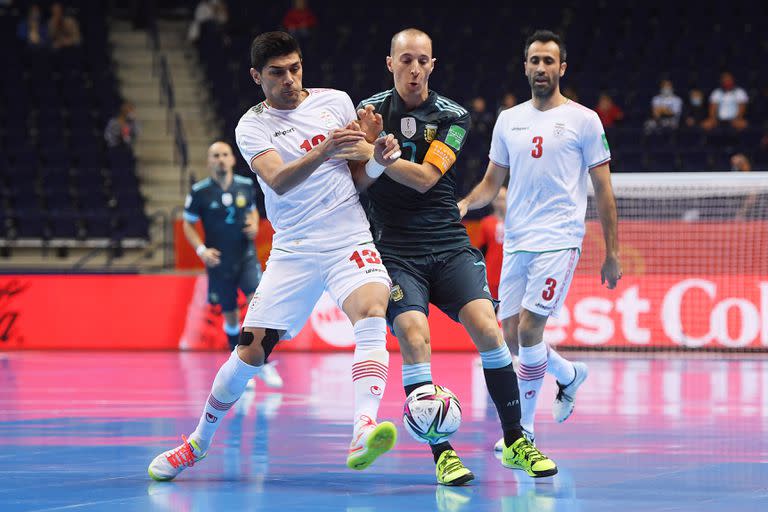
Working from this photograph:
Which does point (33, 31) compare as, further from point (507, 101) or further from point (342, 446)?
point (342, 446)

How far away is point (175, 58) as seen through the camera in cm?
2398

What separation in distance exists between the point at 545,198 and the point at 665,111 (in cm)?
1340

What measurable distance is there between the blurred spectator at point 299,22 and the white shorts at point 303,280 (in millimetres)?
16778

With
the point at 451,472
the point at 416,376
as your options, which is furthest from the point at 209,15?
the point at 451,472

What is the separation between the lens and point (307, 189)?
19.4ft

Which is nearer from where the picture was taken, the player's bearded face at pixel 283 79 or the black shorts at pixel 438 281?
the player's bearded face at pixel 283 79

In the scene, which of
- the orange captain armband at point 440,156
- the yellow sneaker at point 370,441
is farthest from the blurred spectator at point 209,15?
the yellow sneaker at point 370,441

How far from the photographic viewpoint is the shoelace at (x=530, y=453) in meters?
5.93

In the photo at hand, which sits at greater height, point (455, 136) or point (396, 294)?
point (455, 136)

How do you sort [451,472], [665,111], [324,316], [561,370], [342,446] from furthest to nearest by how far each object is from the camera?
[665,111] < [324,316] < [561,370] < [342,446] < [451,472]

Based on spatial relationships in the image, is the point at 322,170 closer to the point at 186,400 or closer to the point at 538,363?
the point at 538,363

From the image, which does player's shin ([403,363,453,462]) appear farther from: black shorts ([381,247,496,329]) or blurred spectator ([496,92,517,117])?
blurred spectator ([496,92,517,117])

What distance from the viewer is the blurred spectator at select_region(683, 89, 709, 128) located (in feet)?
65.2

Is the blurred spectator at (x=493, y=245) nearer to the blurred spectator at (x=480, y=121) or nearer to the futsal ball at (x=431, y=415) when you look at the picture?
the futsal ball at (x=431, y=415)
